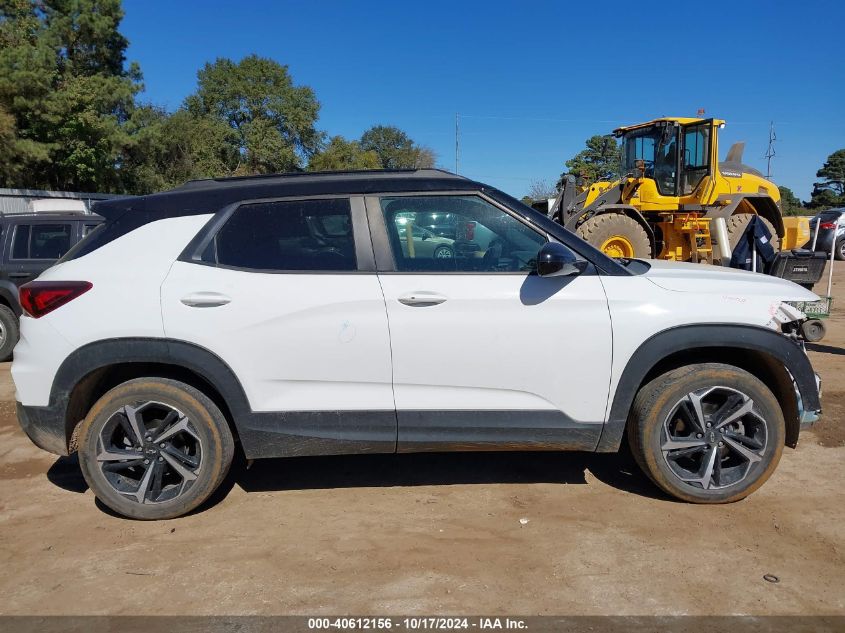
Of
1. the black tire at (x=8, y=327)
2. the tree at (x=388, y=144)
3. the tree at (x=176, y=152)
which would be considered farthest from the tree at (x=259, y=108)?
the black tire at (x=8, y=327)

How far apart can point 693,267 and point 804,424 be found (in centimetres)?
113

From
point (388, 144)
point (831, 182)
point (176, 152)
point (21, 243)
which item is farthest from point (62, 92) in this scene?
point (831, 182)

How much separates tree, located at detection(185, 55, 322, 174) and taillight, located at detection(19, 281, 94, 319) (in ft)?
150

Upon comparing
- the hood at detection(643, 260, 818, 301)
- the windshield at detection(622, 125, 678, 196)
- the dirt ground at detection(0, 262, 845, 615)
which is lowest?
the dirt ground at detection(0, 262, 845, 615)

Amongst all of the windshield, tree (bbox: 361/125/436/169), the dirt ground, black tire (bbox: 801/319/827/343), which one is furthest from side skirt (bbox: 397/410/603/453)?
tree (bbox: 361/125/436/169)

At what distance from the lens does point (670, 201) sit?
1195 centimetres

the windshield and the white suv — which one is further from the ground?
the windshield

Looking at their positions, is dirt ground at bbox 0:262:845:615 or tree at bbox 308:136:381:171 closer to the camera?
dirt ground at bbox 0:262:845:615

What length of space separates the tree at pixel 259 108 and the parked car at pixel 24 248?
133 feet

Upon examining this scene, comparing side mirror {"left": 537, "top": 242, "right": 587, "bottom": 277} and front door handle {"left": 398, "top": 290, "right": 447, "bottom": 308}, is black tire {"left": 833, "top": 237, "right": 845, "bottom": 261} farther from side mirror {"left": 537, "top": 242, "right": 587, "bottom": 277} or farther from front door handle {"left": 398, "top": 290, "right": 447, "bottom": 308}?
front door handle {"left": 398, "top": 290, "right": 447, "bottom": 308}

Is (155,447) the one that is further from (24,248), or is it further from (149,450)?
(24,248)

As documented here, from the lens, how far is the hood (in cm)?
347

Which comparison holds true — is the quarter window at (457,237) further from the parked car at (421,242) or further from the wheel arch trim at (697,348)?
the wheel arch trim at (697,348)

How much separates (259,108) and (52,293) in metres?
49.1
